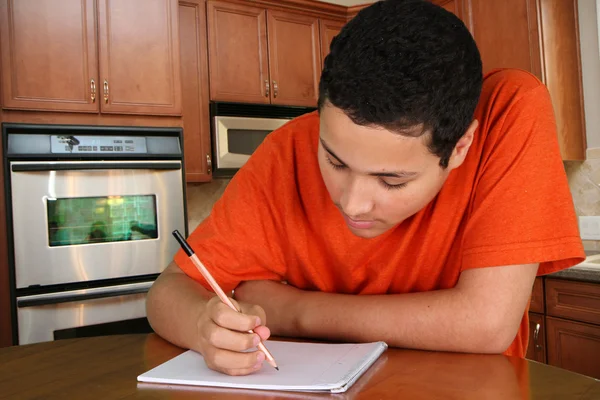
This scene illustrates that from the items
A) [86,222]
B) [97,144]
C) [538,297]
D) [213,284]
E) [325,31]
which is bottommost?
[538,297]

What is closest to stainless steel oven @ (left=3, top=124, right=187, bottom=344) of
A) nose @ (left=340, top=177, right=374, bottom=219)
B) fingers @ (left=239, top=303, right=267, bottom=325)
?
fingers @ (left=239, top=303, right=267, bottom=325)

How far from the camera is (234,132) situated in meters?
3.45

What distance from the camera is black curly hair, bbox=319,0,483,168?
28.4 inches

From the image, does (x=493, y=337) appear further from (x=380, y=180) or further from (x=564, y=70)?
(x=564, y=70)

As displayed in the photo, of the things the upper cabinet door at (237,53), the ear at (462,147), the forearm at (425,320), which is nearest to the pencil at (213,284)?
the forearm at (425,320)

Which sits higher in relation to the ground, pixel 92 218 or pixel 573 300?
pixel 92 218

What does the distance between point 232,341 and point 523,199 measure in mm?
514

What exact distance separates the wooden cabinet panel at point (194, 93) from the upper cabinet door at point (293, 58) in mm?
501

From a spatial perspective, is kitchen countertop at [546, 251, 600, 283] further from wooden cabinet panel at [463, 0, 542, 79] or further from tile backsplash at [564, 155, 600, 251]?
wooden cabinet panel at [463, 0, 542, 79]

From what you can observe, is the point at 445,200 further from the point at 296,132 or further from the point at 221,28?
the point at 221,28

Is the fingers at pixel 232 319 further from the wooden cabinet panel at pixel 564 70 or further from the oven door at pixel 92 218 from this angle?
the wooden cabinet panel at pixel 564 70

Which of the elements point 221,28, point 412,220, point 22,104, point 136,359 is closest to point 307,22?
point 221,28

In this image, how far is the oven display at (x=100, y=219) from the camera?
252cm

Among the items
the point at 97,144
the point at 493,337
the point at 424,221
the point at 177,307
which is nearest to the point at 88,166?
the point at 97,144
